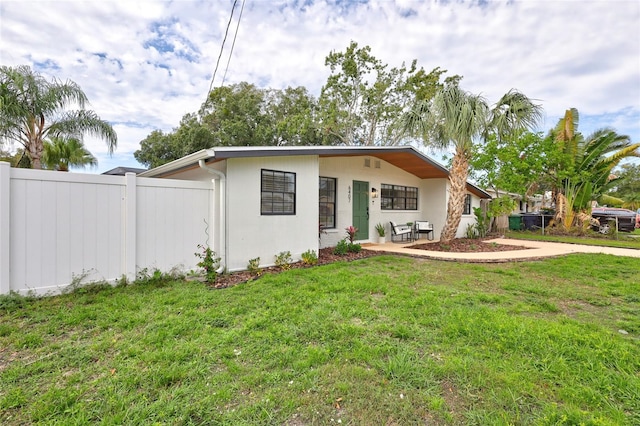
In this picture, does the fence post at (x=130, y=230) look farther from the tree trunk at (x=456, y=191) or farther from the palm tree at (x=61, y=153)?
the tree trunk at (x=456, y=191)

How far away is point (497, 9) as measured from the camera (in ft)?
26.5

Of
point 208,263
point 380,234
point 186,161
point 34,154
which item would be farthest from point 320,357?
point 34,154

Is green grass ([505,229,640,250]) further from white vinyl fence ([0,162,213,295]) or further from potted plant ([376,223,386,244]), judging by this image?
white vinyl fence ([0,162,213,295])

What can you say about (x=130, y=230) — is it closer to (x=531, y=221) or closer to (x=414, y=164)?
(x=414, y=164)

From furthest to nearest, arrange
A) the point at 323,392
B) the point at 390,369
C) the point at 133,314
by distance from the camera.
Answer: the point at 133,314, the point at 390,369, the point at 323,392

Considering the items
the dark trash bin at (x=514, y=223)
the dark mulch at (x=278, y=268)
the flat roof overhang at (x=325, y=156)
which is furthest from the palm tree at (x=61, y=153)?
the dark trash bin at (x=514, y=223)

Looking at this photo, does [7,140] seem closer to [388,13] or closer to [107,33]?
[107,33]

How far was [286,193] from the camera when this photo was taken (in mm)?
6754

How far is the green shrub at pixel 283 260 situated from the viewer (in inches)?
252

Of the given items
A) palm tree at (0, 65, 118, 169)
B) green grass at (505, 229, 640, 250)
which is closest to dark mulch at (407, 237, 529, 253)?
green grass at (505, 229, 640, 250)

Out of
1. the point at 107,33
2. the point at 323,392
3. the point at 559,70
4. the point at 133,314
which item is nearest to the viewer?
the point at 323,392

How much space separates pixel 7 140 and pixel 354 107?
1733cm

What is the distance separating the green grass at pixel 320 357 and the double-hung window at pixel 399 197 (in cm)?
663

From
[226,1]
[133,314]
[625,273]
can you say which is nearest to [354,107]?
[226,1]
